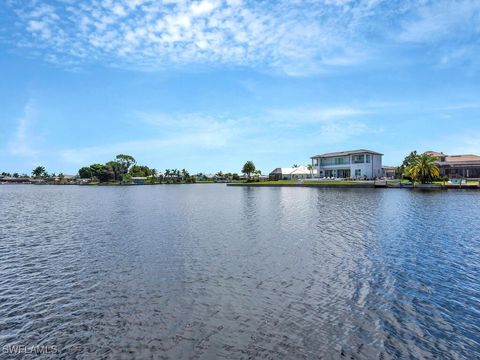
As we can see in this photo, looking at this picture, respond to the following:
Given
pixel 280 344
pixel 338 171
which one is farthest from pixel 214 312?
pixel 338 171

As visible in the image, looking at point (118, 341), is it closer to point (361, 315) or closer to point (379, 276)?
point (361, 315)

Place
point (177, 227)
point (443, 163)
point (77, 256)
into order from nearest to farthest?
point (77, 256)
point (177, 227)
point (443, 163)

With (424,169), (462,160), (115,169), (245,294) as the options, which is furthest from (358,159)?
(115,169)


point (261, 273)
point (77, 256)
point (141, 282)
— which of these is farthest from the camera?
point (77, 256)

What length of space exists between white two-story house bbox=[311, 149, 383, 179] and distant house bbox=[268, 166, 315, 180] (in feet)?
47.9

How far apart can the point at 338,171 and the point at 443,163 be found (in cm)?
3469

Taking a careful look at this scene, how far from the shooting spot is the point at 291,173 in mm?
137750

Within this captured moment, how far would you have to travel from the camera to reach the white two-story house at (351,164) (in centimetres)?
10012

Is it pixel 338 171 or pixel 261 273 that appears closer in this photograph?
pixel 261 273

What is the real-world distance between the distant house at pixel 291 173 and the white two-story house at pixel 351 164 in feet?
47.9

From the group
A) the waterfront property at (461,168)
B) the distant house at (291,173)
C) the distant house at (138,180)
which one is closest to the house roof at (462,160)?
the waterfront property at (461,168)

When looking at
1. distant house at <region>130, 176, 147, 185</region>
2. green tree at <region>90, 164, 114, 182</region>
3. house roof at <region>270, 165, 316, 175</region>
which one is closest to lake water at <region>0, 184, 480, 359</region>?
house roof at <region>270, 165, 316, 175</region>

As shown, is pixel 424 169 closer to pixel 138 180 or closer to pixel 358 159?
pixel 358 159

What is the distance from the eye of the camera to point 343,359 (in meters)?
8.01
